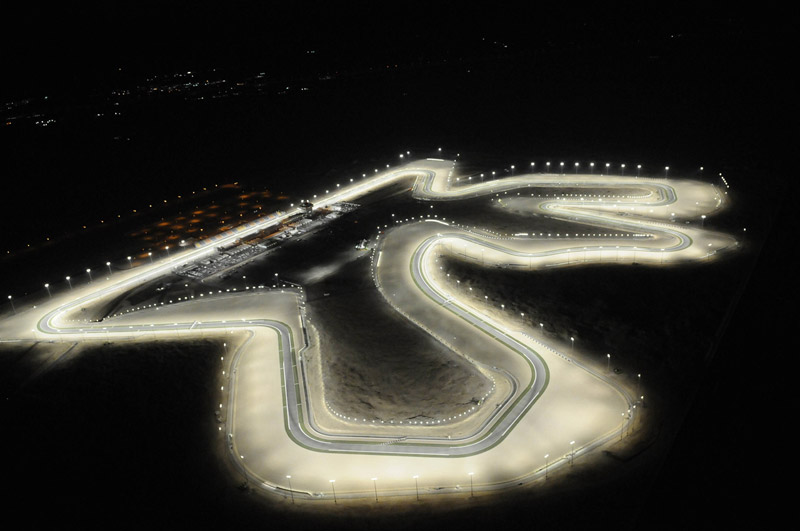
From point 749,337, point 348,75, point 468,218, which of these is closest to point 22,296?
point 468,218

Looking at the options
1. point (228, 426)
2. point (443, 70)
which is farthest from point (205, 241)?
point (443, 70)

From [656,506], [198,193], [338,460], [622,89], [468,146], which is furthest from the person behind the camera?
[622,89]

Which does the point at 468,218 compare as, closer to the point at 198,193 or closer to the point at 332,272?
the point at 332,272

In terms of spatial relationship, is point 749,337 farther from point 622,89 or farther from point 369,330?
point 622,89

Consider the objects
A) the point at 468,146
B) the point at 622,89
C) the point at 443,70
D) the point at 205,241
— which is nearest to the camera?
the point at 205,241

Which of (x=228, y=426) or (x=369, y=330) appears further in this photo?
(x=369, y=330)

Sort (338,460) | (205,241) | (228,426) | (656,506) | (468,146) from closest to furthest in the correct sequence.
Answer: (656,506) < (338,460) < (228,426) < (205,241) < (468,146)
